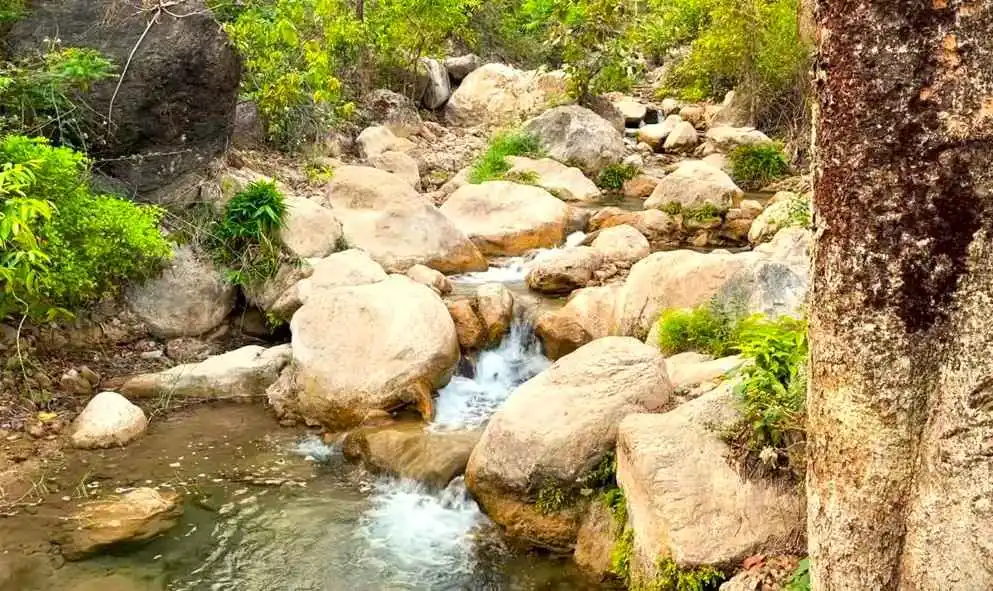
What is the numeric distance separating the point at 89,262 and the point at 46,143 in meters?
1.33

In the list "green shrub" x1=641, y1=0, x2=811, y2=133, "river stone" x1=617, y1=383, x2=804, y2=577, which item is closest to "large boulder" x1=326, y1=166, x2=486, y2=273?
"river stone" x1=617, y1=383, x2=804, y2=577

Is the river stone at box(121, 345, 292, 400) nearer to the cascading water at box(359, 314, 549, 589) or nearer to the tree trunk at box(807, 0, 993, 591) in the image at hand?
the cascading water at box(359, 314, 549, 589)

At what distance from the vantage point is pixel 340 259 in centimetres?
988

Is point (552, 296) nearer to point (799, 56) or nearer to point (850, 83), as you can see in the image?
point (850, 83)

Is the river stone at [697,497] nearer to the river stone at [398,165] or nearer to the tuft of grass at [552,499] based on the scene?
the tuft of grass at [552,499]

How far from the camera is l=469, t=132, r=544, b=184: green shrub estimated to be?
1507 centimetres

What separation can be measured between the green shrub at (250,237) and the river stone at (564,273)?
10.7 feet

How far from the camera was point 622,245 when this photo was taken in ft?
37.2

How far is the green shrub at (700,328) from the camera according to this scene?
7.30 m

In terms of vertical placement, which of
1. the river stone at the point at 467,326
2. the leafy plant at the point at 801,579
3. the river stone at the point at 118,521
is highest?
the leafy plant at the point at 801,579

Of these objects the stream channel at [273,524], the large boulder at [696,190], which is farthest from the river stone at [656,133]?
the stream channel at [273,524]

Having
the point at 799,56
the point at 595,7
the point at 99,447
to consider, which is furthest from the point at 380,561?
the point at 799,56

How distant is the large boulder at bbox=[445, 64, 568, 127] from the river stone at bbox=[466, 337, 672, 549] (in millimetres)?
13519

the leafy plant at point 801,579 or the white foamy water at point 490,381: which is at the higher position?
the leafy plant at point 801,579
